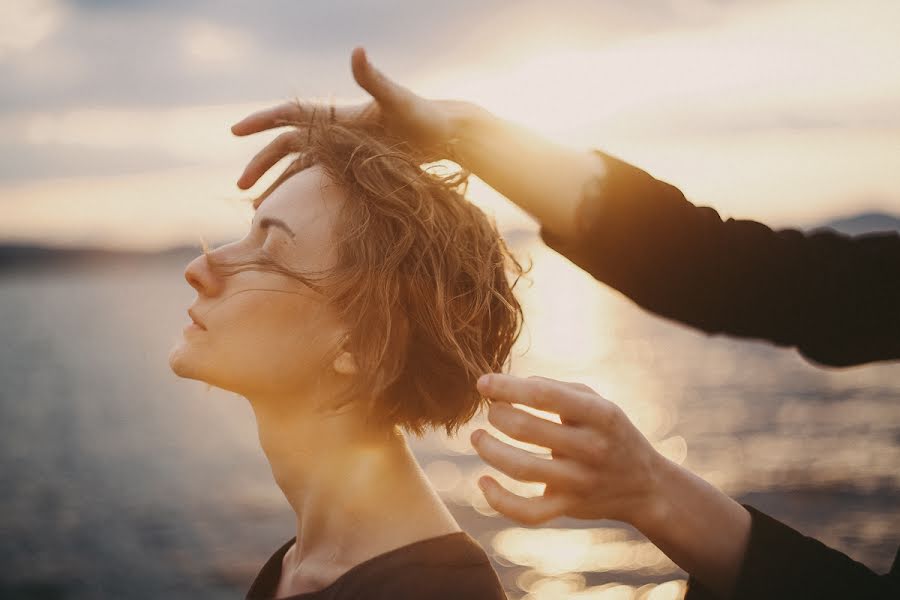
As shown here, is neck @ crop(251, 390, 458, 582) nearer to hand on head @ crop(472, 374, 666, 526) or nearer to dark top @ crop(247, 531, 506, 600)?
dark top @ crop(247, 531, 506, 600)

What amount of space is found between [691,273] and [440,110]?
85 centimetres

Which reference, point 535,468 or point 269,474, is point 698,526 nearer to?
point 535,468

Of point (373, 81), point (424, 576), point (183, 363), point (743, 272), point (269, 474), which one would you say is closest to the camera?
point (743, 272)

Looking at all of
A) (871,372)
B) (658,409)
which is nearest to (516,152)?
(658,409)

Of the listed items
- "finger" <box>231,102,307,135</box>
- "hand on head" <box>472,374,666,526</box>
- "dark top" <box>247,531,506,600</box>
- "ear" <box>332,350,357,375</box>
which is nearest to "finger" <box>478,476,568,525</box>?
"hand on head" <box>472,374,666,526</box>

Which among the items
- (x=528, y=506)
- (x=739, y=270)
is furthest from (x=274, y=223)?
(x=528, y=506)

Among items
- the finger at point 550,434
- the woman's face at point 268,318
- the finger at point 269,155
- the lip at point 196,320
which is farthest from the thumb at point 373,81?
the finger at point 550,434

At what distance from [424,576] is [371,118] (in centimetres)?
158

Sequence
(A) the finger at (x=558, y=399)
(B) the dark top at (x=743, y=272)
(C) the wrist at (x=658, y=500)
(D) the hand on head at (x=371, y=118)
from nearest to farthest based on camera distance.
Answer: (A) the finger at (x=558, y=399), (C) the wrist at (x=658, y=500), (B) the dark top at (x=743, y=272), (D) the hand on head at (x=371, y=118)

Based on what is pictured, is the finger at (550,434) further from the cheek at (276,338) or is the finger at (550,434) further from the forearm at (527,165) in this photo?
the cheek at (276,338)

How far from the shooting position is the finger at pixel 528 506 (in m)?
1.47

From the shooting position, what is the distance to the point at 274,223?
2.87m

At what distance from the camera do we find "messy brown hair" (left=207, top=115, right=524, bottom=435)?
2.82m

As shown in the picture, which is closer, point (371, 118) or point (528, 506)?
point (528, 506)
